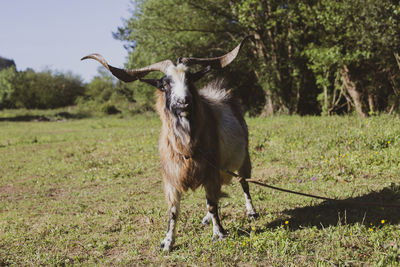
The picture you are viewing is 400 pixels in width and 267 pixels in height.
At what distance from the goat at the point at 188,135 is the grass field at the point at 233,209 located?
52 cm

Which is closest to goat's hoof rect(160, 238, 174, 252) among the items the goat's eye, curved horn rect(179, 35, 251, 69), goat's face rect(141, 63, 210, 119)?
goat's face rect(141, 63, 210, 119)

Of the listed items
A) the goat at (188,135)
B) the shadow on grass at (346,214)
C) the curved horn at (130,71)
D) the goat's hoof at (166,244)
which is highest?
the curved horn at (130,71)

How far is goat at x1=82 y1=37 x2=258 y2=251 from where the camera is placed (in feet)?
12.4

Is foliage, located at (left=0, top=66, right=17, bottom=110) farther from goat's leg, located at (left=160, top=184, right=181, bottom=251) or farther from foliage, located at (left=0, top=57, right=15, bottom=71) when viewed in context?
goat's leg, located at (left=160, top=184, right=181, bottom=251)

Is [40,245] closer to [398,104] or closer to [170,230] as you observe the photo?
[170,230]

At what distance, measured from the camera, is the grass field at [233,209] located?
3.81 m

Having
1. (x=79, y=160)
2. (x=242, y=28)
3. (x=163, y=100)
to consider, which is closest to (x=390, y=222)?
(x=163, y=100)

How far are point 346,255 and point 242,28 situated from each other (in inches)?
581

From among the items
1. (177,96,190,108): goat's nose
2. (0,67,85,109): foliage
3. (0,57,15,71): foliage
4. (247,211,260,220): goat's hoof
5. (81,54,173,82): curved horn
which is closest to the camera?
(177,96,190,108): goat's nose

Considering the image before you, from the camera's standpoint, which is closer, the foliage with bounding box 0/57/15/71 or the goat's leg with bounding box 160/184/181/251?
the goat's leg with bounding box 160/184/181/251

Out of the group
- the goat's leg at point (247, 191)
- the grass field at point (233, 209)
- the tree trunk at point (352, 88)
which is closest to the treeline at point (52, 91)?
the tree trunk at point (352, 88)

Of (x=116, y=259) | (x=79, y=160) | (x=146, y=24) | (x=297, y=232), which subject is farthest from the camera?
(x=146, y=24)

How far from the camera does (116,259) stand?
396 centimetres

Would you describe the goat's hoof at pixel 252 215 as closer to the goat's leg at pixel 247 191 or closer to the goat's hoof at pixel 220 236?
the goat's leg at pixel 247 191
